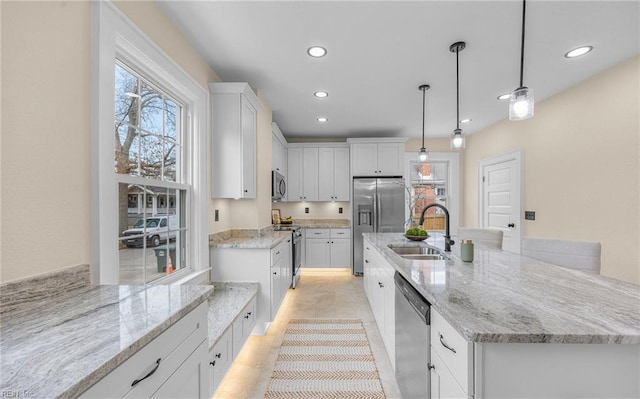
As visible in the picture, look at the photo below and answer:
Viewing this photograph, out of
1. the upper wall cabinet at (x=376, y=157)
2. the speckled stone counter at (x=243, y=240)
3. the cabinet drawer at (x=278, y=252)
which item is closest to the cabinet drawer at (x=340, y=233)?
the upper wall cabinet at (x=376, y=157)

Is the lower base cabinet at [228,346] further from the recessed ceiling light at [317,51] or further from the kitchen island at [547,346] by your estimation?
the recessed ceiling light at [317,51]

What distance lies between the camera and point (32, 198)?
3.34 ft

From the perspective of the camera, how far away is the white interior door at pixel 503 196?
3.91 metres

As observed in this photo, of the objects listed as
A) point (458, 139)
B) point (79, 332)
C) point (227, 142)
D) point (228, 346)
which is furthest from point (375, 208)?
point (79, 332)

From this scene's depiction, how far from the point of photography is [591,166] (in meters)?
2.82

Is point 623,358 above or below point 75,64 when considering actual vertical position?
below

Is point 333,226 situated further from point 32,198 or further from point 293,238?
point 32,198

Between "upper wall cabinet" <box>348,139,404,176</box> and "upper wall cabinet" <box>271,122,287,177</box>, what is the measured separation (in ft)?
4.04

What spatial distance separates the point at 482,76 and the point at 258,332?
3.40m

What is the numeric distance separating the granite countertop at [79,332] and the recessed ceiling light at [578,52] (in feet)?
11.1

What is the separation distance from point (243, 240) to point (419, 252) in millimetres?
1775

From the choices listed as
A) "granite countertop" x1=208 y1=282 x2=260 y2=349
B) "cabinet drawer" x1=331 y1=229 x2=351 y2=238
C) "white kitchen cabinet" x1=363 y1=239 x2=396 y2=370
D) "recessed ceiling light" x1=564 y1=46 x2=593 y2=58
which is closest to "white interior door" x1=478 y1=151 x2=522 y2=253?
"recessed ceiling light" x1=564 y1=46 x2=593 y2=58

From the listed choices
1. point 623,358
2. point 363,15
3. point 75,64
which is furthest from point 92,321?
point 363,15

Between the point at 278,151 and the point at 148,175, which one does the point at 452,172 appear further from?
the point at 148,175
